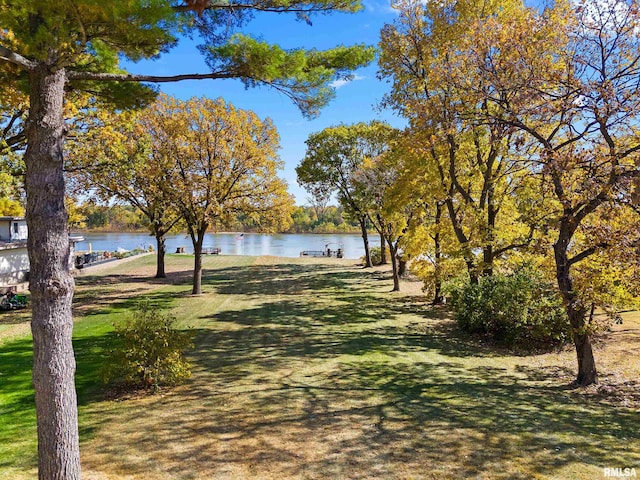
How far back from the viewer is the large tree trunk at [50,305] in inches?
167

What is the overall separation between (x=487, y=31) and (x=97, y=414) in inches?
432

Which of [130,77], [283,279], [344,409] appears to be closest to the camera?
[130,77]

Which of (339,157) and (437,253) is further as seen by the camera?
(339,157)

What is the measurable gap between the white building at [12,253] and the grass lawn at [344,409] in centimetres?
882

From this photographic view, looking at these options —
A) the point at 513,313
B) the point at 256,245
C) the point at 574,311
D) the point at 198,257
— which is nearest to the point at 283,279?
the point at 198,257

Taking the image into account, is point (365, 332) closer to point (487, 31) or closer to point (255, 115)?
point (487, 31)

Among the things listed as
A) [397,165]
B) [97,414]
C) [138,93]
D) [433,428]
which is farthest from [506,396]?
[397,165]

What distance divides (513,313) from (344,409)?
6806mm

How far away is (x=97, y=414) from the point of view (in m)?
6.54

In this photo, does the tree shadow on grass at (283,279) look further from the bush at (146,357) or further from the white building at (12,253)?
the bush at (146,357)

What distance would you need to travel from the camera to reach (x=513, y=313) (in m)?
11.4

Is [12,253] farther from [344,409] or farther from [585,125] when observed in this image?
[585,125]

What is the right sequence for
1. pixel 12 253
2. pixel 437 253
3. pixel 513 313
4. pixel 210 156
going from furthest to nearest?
pixel 12 253, pixel 210 156, pixel 437 253, pixel 513 313

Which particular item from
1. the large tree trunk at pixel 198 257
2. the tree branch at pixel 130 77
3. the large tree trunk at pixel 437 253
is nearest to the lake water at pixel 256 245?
the large tree trunk at pixel 198 257
